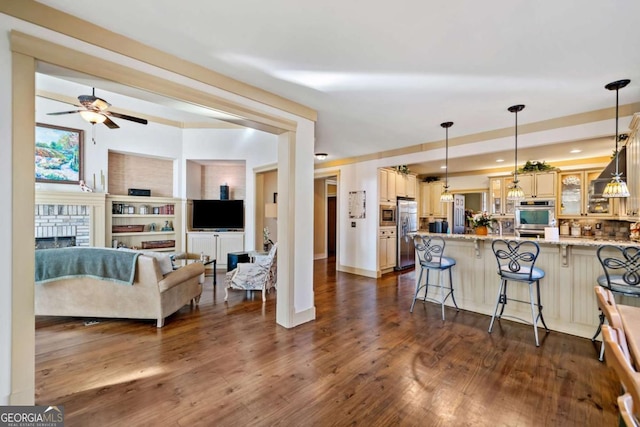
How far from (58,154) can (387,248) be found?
6.61 m

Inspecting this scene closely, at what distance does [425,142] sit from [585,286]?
2.95m

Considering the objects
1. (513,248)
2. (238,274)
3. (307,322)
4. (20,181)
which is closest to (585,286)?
(513,248)

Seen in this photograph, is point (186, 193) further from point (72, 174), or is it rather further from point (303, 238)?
point (303, 238)

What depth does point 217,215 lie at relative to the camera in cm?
634

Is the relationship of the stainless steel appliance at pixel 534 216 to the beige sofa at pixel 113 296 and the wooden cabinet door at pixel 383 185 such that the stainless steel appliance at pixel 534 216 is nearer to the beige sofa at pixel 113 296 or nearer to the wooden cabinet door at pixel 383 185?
the wooden cabinet door at pixel 383 185

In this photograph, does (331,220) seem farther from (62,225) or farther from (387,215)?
(62,225)

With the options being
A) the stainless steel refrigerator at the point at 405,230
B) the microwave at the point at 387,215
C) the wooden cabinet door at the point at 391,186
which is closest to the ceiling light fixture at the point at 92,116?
the microwave at the point at 387,215

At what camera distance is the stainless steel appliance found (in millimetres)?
5734

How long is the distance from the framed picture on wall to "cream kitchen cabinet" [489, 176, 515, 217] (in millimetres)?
8879

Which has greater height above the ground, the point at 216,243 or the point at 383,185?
the point at 383,185

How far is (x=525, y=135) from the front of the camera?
3750mm

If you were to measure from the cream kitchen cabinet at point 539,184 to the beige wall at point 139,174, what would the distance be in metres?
8.10

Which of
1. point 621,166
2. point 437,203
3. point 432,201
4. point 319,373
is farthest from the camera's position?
point 432,201

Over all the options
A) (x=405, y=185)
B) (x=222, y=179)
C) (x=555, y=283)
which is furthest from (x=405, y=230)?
(x=222, y=179)
